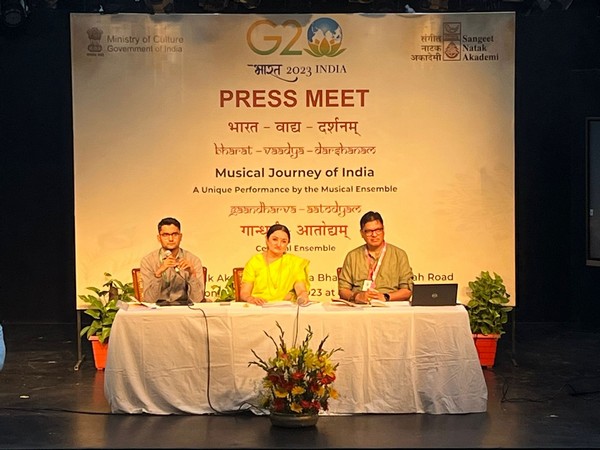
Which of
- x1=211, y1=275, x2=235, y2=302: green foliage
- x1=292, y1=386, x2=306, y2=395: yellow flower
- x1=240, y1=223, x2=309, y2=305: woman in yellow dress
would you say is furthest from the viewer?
x1=211, y1=275, x2=235, y2=302: green foliage

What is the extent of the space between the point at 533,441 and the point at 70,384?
10.7 feet

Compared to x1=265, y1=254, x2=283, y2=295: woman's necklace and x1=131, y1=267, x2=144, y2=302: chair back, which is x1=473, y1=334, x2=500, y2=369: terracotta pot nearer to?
x1=265, y1=254, x2=283, y2=295: woman's necklace

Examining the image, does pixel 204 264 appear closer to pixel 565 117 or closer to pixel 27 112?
pixel 27 112

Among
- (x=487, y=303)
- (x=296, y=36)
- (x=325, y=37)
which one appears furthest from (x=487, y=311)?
(x=296, y=36)

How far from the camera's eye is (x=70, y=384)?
7.61 m

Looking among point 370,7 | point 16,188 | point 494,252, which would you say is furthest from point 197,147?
point 16,188

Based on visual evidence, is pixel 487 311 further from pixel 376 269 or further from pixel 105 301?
pixel 105 301

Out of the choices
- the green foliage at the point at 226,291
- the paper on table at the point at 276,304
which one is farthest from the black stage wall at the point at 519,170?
the paper on table at the point at 276,304

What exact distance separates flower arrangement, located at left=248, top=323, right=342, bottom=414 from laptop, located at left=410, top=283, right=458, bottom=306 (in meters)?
0.75

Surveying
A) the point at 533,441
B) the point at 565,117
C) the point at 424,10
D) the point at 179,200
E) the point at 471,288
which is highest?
the point at 424,10

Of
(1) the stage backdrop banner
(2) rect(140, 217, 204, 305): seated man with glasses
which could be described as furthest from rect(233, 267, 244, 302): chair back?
(1) the stage backdrop banner

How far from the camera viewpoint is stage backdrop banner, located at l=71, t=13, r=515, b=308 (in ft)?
26.5

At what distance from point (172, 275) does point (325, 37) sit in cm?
212

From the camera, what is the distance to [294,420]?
6.07 meters
